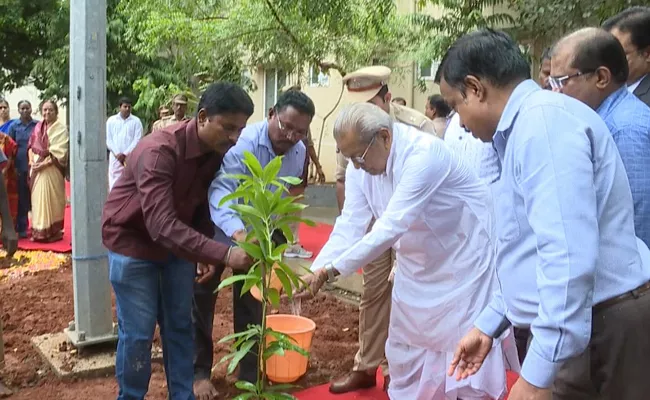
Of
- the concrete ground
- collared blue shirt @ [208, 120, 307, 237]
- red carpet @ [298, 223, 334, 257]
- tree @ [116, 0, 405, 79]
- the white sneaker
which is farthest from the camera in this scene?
tree @ [116, 0, 405, 79]

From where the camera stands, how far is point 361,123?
111 inches

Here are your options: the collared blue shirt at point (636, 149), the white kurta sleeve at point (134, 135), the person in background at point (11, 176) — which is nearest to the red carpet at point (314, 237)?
the white kurta sleeve at point (134, 135)

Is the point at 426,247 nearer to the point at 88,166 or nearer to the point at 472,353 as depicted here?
the point at 472,353

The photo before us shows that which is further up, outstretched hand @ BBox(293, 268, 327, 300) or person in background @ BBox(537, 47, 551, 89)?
person in background @ BBox(537, 47, 551, 89)

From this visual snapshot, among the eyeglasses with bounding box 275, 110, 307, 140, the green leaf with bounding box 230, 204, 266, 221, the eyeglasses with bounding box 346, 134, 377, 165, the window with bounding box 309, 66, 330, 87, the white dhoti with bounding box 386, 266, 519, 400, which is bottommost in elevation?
the white dhoti with bounding box 386, 266, 519, 400

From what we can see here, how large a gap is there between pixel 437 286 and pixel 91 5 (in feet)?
8.69

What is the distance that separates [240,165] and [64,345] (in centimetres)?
188

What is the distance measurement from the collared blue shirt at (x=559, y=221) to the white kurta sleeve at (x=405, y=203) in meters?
0.99

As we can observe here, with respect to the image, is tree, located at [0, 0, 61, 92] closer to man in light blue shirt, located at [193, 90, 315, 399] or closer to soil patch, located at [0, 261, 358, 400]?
soil patch, located at [0, 261, 358, 400]

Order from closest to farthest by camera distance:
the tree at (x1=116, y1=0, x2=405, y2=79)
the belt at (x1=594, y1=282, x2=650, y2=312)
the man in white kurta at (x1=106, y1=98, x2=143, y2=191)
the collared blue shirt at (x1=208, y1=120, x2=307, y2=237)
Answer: the belt at (x1=594, y1=282, x2=650, y2=312)
the collared blue shirt at (x1=208, y1=120, x2=307, y2=237)
the man in white kurta at (x1=106, y1=98, x2=143, y2=191)
the tree at (x1=116, y1=0, x2=405, y2=79)

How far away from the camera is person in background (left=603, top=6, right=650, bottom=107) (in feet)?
8.52

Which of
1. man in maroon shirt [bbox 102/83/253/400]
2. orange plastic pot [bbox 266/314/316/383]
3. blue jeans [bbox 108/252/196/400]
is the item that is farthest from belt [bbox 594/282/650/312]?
orange plastic pot [bbox 266/314/316/383]

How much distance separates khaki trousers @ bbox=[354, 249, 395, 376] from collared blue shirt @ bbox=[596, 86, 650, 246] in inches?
75.1

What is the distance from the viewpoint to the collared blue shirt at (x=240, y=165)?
3.23 meters
